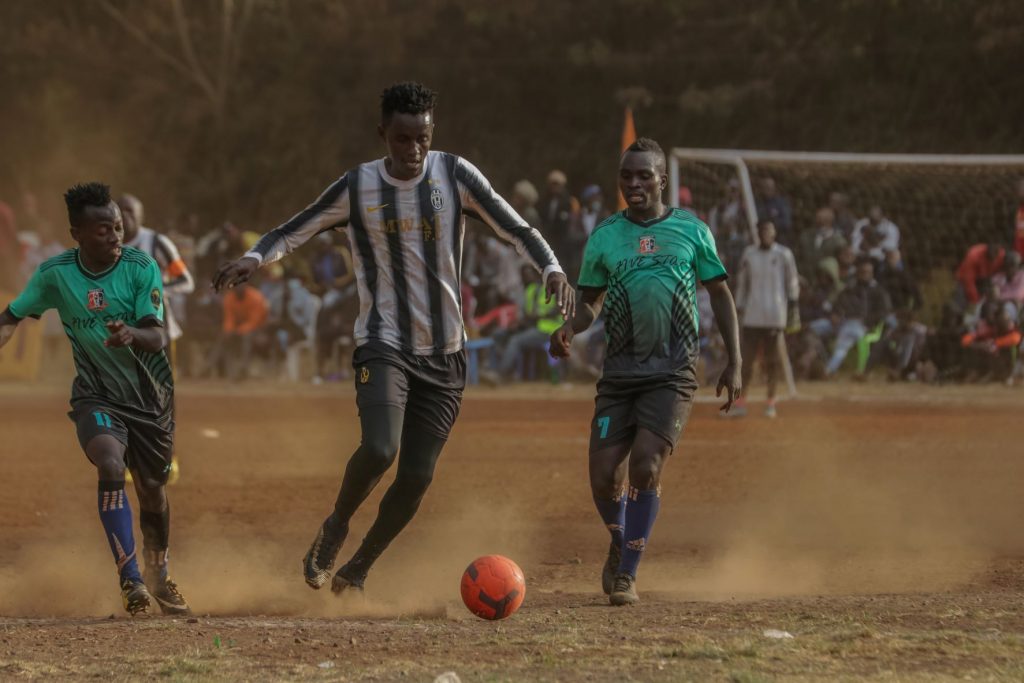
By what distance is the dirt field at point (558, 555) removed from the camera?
614 cm

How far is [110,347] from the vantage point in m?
7.30

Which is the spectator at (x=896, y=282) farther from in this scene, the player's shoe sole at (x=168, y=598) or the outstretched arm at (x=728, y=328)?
the player's shoe sole at (x=168, y=598)

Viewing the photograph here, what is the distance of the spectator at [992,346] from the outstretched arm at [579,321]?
1335cm

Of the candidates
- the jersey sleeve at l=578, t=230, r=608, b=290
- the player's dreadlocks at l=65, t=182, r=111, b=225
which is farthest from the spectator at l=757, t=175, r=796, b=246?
the player's dreadlocks at l=65, t=182, r=111, b=225

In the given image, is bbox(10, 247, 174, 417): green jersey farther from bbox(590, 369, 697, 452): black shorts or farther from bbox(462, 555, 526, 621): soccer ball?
bbox(590, 369, 697, 452): black shorts

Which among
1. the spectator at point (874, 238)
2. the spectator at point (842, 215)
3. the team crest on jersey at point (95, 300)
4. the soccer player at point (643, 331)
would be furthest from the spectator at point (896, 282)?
the team crest on jersey at point (95, 300)

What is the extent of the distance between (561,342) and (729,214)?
13.9 metres

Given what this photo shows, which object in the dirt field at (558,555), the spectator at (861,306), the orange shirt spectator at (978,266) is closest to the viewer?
the dirt field at (558,555)

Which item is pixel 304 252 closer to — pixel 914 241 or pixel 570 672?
pixel 914 241

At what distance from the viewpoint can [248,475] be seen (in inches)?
522

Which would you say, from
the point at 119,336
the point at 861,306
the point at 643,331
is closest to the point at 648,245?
the point at 643,331

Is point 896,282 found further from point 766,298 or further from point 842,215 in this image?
point 766,298

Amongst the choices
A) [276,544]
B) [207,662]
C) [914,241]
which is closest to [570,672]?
[207,662]

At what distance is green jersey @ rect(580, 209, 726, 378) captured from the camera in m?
7.55
